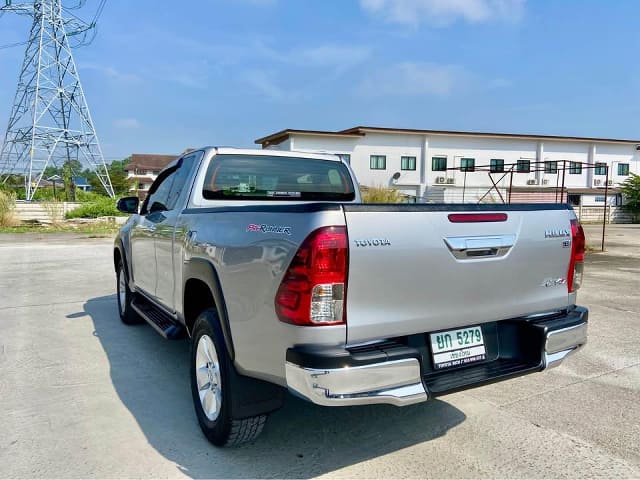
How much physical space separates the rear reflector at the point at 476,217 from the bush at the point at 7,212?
83.1 ft

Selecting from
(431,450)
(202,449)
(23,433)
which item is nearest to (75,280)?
(23,433)

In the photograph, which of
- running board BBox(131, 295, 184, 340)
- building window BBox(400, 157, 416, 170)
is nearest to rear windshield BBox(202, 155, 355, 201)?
running board BBox(131, 295, 184, 340)

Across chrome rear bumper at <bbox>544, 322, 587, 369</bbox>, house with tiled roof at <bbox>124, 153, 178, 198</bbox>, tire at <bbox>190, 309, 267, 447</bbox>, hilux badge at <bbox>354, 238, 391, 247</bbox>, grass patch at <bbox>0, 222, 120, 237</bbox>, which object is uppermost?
house with tiled roof at <bbox>124, 153, 178, 198</bbox>

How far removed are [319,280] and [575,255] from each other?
1.85 m

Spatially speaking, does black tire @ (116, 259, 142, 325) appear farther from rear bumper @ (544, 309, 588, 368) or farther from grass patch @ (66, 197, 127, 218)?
grass patch @ (66, 197, 127, 218)

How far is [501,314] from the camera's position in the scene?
2.83 metres

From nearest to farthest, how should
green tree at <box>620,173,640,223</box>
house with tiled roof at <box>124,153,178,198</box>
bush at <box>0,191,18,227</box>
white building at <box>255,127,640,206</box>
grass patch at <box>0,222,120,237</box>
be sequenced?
1. grass patch at <box>0,222,120,237</box>
2. bush at <box>0,191,18,227</box>
3. white building at <box>255,127,640,206</box>
4. green tree at <box>620,173,640,223</box>
5. house with tiled roof at <box>124,153,178,198</box>

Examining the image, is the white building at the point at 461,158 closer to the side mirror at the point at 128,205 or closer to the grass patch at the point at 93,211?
the grass patch at the point at 93,211

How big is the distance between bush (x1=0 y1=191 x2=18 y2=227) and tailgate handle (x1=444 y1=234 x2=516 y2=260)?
2534cm

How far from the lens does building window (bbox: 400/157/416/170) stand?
127ft

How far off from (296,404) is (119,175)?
6648 centimetres

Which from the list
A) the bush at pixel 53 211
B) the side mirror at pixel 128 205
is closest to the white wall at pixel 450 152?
the bush at pixel 53 211

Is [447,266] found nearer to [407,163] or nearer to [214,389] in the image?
[214,389]

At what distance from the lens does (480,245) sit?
261cm
